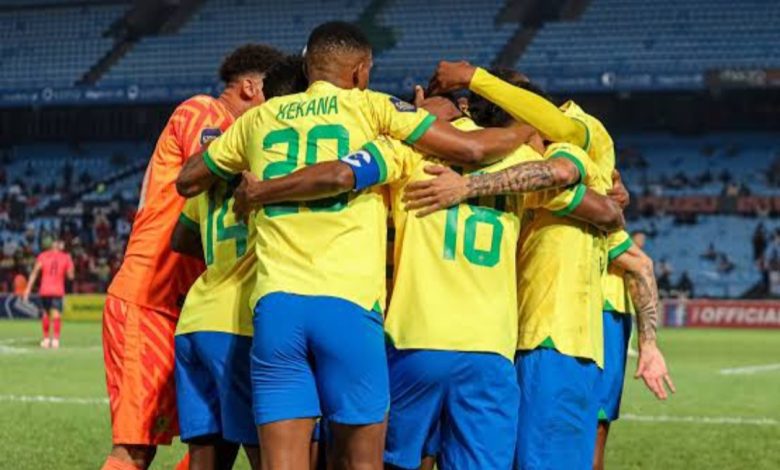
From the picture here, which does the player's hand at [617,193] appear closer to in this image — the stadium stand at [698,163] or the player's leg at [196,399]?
the player's leg at [196,399]

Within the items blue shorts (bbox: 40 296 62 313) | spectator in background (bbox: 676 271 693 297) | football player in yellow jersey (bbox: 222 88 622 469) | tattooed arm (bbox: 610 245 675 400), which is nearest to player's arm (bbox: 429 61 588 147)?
football player in yellow jersey (bbox: 222 88 622 469)

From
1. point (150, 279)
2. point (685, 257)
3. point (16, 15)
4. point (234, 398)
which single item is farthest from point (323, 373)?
point (16, 15)

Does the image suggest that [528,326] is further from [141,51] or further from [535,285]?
[141,51]

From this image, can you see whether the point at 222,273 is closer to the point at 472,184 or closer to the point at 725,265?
the point at 472,184

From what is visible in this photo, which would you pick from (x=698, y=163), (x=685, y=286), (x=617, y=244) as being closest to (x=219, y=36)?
(x=698, y=163)

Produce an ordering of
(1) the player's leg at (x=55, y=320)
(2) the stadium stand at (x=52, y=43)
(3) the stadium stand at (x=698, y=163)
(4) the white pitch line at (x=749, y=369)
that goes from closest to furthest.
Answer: (4) the white pitch line at (x=749, y=369)
(1) the player's leg at (x=55, y=320)
(3) the stadium stand at (x=698, y=163)
(2) the stadium stand at (x=52, y=43)

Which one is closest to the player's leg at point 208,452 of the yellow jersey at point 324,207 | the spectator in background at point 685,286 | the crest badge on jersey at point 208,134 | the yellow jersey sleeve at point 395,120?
the yellow jersey at point 324,207

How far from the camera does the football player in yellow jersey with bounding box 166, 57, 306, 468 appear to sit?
5.54 metres

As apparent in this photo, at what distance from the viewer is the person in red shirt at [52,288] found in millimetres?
24891

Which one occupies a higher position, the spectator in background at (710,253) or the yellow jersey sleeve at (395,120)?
the yellow jersey sleeve at (395,120)

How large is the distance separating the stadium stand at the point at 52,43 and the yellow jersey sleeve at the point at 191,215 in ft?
137

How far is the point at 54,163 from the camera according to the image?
47000mm

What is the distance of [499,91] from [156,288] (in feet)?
6.19

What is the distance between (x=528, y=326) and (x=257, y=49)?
5.67 feet
